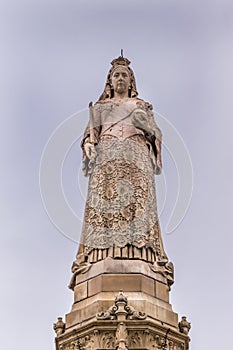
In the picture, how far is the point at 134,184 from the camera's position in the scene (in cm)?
2397

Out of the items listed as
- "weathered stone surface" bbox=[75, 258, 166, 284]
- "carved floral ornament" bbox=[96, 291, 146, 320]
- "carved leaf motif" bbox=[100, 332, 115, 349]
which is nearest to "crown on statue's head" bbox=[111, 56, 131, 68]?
"weathered stone surface" bbox=[75, 258, 166, 284]

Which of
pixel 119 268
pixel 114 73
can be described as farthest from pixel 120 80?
pixel 119 268

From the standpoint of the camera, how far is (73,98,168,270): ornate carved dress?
23078 mm

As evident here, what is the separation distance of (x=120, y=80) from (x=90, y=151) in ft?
7.98

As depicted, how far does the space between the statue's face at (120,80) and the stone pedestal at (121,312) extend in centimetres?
557

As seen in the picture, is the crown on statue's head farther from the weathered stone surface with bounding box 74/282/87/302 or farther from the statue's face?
the weathered stone surface with bounding box 74/282/87/302

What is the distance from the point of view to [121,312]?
20.9m

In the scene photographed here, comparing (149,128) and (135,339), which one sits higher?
(149,128)

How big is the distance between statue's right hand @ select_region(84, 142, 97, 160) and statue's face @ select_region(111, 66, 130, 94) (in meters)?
1.98

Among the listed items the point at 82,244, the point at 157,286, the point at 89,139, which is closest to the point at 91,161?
the point at 89,139

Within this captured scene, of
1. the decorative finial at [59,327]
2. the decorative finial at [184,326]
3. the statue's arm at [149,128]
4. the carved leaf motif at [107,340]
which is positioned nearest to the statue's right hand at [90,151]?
the statue's arm at [149,128]

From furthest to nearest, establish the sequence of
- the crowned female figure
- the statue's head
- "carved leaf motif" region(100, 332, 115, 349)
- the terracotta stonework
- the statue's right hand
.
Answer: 1. the statue's head
2. the statue's right hand
3. the crowned female figure
4. the terracotta stonework
5. "carved leaf motif" region(100, 332, 115, 349)

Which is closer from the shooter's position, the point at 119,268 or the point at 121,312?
the point at 121,312

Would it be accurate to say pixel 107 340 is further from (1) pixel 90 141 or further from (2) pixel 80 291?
(1) pixel 90 141
